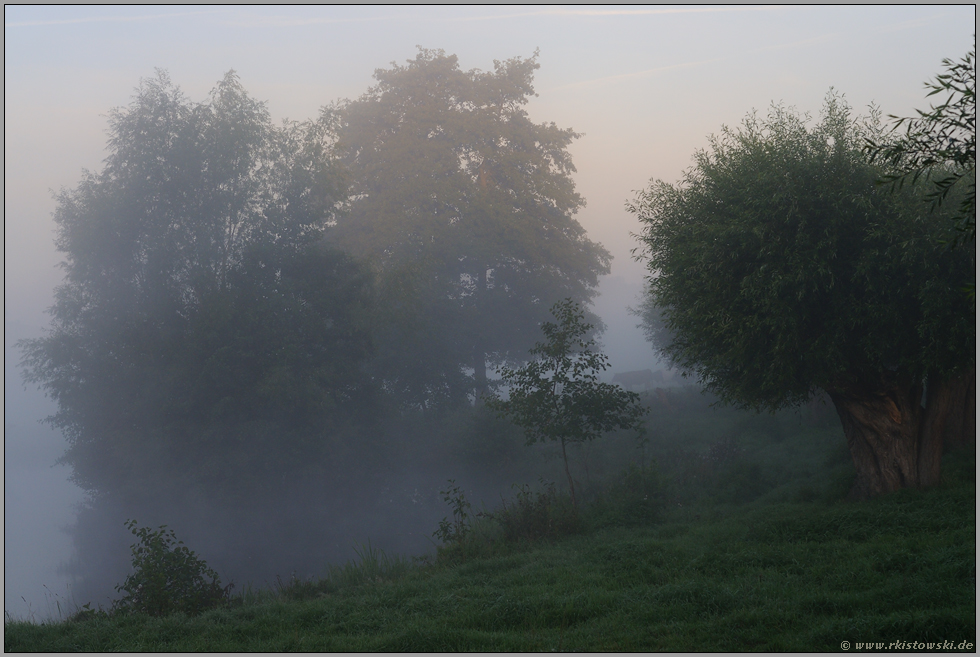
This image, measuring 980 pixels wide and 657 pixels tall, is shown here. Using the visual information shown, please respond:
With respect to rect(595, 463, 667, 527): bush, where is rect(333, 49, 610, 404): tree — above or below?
above

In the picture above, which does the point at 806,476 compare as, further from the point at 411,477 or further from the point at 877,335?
the point at 411,477

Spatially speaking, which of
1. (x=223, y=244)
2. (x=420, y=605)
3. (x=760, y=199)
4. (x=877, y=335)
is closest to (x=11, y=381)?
(x=223, y=244)

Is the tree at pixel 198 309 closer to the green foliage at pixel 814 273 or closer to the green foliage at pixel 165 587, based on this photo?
the green foliage at pixel 165 587

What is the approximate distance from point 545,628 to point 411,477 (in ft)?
75.3

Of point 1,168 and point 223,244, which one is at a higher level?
point 223,244

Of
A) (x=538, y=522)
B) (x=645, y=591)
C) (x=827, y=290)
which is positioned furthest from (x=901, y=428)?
(x=538, y=522)

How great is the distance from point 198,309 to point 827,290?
24.8m

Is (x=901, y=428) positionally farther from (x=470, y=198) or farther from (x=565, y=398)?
(x=470, y=198)

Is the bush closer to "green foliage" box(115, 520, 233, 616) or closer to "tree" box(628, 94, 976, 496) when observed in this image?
"tree" box(628, 94, 976, 496)

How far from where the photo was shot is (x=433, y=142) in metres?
38.0

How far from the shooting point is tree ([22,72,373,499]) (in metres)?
25.8

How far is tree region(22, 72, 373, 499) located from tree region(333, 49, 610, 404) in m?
7.06

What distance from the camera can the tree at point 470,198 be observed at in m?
36.9

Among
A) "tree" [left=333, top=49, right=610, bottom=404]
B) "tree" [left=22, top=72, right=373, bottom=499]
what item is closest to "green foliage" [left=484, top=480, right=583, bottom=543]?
"tree" [left=22, top=72, right=373, bottom=499]
